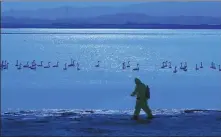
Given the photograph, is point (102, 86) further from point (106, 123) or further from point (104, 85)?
point (106, 123)

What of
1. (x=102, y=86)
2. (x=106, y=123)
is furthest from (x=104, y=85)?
(x=106, y=123)

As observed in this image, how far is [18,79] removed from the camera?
16.7 metres

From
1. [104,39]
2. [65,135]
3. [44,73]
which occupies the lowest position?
[65,135]

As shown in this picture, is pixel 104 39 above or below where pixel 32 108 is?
above

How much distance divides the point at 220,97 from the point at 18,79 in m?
6.39

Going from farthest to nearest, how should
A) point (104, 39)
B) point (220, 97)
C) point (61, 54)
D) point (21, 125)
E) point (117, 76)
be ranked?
point (104, 39) → point (61, 54) → point (117, 76) → point (220, 97) → point (21, 125)

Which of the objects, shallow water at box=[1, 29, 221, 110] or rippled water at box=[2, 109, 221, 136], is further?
shallow water at box=[1, 29, 221, 110]

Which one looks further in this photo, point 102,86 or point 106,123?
point 102,86

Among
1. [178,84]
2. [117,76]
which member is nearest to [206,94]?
[178,84]

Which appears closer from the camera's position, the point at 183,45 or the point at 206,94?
the point at 206,94

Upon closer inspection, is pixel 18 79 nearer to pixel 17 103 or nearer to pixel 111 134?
pixel 17 103

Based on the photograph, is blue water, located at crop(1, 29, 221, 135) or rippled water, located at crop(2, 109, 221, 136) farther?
blue water, located at crop(1, 29, 221, 135)

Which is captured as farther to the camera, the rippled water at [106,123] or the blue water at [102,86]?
the blue water at [102,86]

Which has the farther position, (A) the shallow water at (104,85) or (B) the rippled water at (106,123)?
(A) the shallow water at (104,85)
